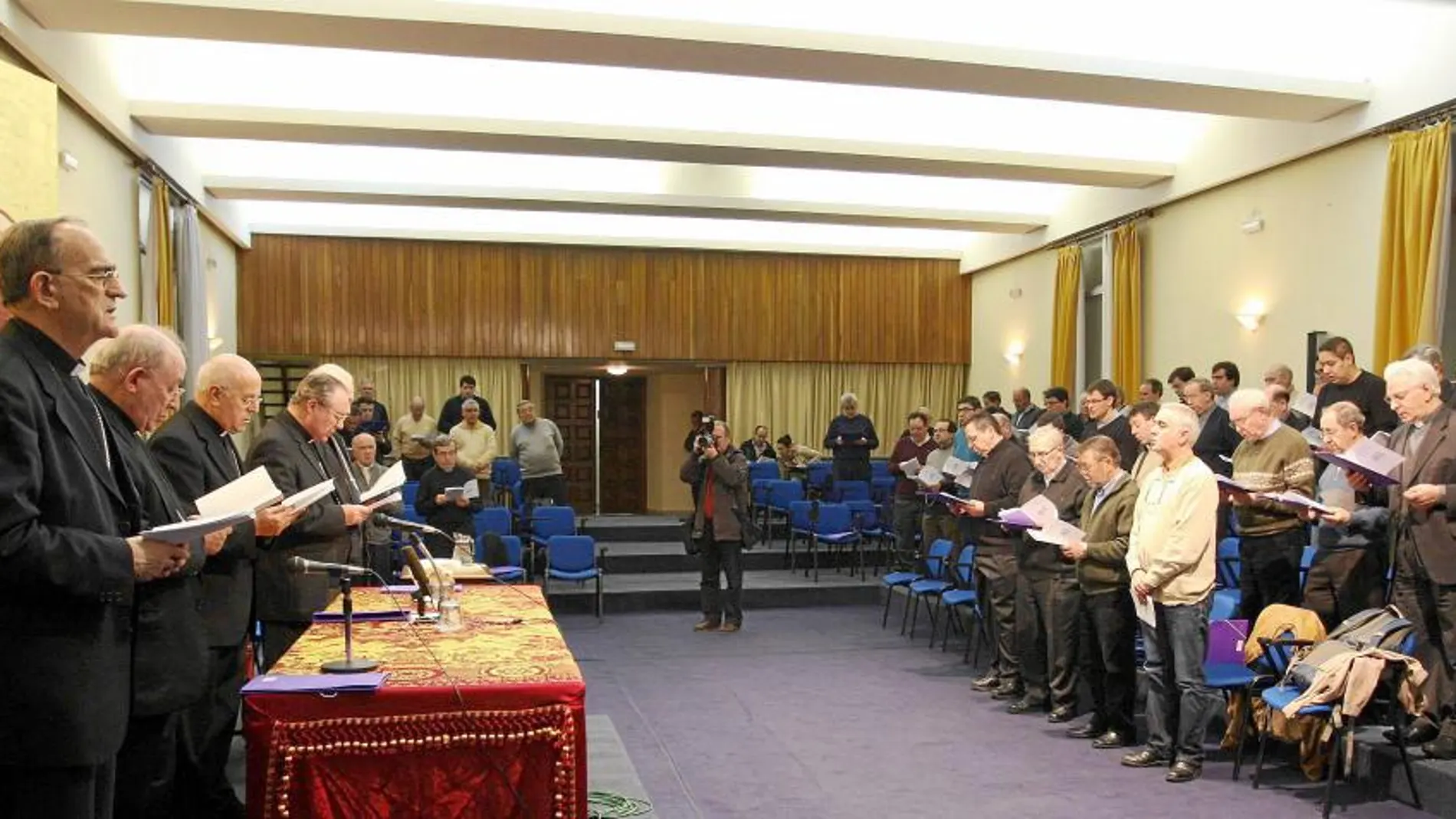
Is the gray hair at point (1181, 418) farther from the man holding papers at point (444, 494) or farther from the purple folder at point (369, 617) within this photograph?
the man holding papers at point (444, 494)

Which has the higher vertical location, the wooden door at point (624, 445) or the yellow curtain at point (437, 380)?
the yellow curtain at point (437, 380)

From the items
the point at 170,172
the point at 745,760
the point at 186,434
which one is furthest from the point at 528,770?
the point at 170,172

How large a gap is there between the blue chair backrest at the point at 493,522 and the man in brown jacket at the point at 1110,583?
17.3 ft

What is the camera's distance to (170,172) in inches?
362

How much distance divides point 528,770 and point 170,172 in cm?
825

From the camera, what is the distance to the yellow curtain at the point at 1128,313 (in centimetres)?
1052

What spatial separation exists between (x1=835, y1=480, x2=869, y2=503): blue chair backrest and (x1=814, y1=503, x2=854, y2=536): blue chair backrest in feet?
4.18

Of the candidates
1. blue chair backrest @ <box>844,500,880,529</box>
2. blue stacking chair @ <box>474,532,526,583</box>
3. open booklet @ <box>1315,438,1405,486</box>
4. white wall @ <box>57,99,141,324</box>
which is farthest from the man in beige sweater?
white wall @ <box>57,99,141,324</box>

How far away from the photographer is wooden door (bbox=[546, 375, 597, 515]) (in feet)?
50.3

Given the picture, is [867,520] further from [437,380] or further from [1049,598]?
[437,380]

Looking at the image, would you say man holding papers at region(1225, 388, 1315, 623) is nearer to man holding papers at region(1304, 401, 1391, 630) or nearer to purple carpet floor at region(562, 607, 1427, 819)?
man holding papers at region(1304, 401, 1391, 630)

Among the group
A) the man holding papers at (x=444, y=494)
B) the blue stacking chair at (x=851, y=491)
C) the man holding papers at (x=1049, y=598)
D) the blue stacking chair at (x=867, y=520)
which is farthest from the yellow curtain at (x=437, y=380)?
the man holding papers at (x=1049, y=598)

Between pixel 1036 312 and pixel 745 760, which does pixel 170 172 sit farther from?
pixel 1036 312

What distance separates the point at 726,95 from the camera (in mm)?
9242
